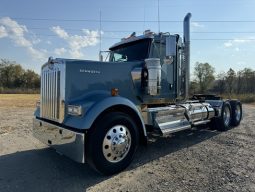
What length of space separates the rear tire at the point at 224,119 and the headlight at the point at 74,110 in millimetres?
6204

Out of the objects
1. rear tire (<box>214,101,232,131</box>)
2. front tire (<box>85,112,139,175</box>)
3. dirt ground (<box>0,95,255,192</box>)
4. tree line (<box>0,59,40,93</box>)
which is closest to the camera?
dirt ground (<box>0,95,255,192</box>)

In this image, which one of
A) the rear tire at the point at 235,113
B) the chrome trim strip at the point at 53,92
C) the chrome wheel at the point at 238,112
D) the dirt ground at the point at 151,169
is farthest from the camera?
the chrome wheel at the point at 238,112

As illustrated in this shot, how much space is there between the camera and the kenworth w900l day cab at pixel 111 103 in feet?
14.8

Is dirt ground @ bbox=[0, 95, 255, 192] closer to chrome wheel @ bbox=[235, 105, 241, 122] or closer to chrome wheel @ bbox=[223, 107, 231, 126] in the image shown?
chrome wheel @ bbox=[223, 107, 231, 126]

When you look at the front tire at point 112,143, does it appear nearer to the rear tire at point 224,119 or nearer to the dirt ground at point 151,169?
the dirt ground at point 151,169

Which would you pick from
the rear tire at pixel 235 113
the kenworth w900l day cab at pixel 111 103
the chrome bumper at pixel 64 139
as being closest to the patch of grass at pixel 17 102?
the rear tire at pixel 235 113

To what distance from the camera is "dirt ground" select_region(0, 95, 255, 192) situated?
425 centimetres

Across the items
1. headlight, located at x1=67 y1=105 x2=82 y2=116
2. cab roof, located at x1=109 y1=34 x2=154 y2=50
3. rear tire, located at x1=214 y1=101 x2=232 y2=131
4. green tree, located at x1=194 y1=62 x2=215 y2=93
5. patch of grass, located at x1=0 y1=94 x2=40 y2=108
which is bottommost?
patch of grass, located at x1=0 y1=94 x2=40 y2=108

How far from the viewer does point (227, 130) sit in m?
9.44

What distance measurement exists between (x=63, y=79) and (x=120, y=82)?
125cm

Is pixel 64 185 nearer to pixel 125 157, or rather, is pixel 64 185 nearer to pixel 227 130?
pixel 125 157

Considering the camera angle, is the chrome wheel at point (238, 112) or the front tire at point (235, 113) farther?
the chrome wheel at point (238, 112)

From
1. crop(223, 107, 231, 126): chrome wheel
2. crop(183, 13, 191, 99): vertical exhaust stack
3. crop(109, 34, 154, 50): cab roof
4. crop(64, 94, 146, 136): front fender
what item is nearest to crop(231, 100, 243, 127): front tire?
crop(223, 107, 231, 126): chrome wheel

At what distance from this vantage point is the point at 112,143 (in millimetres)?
4688
